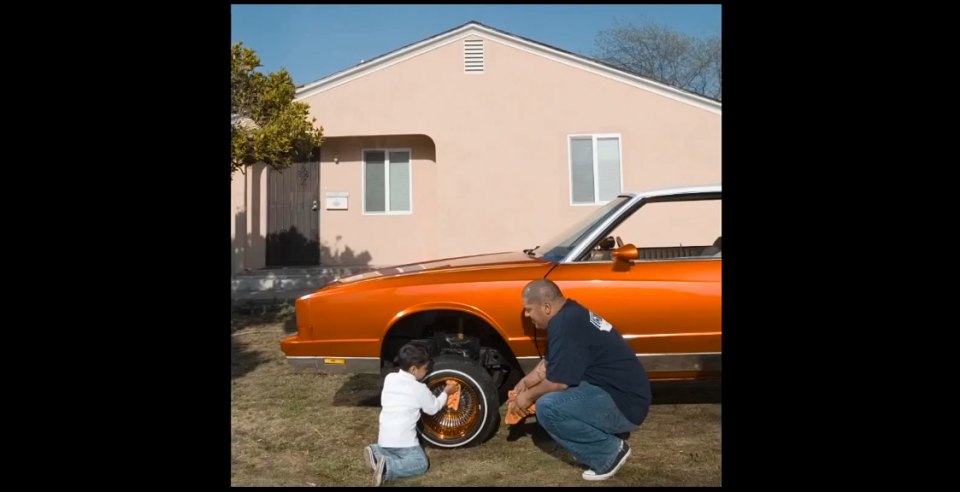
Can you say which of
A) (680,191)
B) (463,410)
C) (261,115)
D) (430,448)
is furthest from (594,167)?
(430,448)

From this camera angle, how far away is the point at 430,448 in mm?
4348

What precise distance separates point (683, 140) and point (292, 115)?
6.37m

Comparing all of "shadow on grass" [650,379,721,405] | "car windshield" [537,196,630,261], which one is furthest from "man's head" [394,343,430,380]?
"shadow on grass" [650,379,721,405]

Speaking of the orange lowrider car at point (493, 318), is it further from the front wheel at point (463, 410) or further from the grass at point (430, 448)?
the grass at point (430, 448)

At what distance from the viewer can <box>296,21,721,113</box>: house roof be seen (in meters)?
11.0

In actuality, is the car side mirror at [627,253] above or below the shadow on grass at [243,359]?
above

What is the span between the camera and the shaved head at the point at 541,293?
3836 millimetres

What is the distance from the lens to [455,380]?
421cm

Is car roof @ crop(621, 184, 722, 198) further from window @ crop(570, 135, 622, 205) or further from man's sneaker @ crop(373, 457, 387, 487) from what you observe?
window @ crop(570, 135, 622, 205)

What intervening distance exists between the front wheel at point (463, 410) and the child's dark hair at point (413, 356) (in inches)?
8.3

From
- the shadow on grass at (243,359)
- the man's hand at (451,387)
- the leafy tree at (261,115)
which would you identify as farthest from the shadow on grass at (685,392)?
the leafy tree at (261,115)

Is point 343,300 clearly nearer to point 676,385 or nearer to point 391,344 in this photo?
point 391,344

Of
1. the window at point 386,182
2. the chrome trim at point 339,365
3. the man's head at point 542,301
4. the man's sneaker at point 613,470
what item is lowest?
the man's sneaker at point 613,470

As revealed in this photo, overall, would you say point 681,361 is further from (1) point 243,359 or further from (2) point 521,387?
(1) point 243,359
